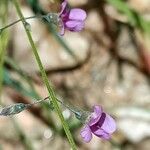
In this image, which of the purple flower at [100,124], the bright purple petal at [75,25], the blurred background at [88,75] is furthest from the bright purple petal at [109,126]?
the blurred background at [88,75]

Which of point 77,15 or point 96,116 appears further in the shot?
point 77,15

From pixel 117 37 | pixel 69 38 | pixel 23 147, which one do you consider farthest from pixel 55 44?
pixel 23 147

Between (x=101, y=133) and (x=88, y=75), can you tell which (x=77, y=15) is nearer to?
(x=101, y=133)

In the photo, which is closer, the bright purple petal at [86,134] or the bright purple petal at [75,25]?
the bright purple petal at [86,134]

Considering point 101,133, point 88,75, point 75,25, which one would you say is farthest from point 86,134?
point 88,75

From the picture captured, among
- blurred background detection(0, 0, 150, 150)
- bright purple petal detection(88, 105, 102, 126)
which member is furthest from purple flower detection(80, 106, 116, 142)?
blurred background detection(0, 0, 150, 150)

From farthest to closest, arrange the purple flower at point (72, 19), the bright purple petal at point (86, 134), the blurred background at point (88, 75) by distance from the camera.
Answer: the blurred background at point (88, 75) → the purple flower at point (72, 19) → the bright purple petal at point (86, 134)

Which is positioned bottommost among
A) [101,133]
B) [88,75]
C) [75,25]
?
[88,75]

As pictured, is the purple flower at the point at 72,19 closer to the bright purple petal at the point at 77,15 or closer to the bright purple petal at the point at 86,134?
the bright purple petal at the point at 77,15

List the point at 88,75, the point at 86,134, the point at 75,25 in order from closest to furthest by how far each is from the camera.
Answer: the point at 86,134 < the point at 75,25 < the point at 88,75
